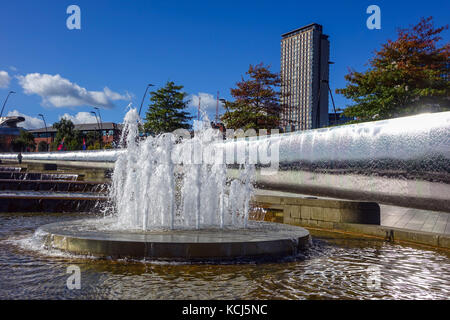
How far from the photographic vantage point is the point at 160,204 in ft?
27.6

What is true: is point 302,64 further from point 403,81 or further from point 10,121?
point 403,81

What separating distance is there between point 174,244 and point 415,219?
6839mm

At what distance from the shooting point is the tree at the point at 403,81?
19.3 metres

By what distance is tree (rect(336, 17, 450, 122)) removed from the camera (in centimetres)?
1930

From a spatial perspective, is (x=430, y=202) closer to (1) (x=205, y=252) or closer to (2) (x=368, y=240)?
(2) (x=368, y=240)

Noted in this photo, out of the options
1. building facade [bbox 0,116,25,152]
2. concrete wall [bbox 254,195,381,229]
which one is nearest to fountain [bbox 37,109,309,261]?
concrete wall [bbox 254,195,381,229]

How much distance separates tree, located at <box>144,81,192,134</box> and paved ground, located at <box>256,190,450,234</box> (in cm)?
3846

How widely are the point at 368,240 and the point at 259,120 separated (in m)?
23.6

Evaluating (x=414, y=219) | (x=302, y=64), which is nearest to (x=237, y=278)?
(x=414, y=219)

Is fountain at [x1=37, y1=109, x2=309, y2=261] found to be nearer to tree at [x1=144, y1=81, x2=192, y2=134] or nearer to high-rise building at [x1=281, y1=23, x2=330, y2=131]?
tree at [x1=144, y1=81, x2=192, y2=134]

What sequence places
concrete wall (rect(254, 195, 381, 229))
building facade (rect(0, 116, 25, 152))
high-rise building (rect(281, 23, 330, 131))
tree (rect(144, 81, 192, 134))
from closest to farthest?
concrete wall (rect(254, 195, 381, 229)), tree (rect(144, 81, 192, 134)), high-rise building (rect(281, 23, 330, 131)), building facade (rect(0, 116, 25, 152))

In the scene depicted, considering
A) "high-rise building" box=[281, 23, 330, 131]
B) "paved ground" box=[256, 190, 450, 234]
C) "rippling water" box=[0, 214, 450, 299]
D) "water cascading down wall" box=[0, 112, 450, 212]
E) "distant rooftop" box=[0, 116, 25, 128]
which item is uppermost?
"high-rise building" box=[281, 23, 330, 131]

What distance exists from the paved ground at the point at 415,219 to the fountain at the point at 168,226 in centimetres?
317

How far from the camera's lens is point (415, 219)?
9828 mm
